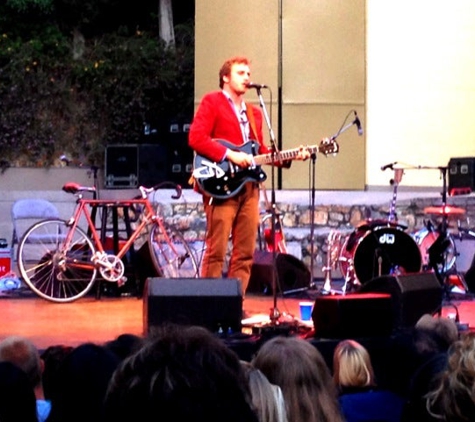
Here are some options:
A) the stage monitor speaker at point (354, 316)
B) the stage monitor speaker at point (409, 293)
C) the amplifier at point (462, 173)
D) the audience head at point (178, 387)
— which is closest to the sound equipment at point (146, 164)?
the amplifier at point (462, 173)

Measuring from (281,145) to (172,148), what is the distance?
7.42 ft

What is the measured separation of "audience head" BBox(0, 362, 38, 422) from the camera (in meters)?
3.03

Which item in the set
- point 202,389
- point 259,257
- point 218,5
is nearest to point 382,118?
point 218,5

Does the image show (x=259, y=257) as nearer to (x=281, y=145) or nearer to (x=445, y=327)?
(x=281, y=145)

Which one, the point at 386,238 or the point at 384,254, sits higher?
the point at 386,238

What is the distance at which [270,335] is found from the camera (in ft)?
20.8

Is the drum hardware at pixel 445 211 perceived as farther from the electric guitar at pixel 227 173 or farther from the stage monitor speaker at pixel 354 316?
the stage monitor speaker at pixel 354 316

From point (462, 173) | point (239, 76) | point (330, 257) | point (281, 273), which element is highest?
point (239, 76)

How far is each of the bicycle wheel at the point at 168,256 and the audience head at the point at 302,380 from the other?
6.10m

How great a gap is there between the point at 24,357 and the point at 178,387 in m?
1.98

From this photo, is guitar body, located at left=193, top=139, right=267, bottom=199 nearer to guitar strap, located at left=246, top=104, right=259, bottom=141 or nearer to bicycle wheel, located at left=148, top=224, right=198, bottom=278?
guitar strap, located at left=246, top=104, right=259, bottom=141

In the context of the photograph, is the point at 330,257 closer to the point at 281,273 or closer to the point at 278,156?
the point at 281,273

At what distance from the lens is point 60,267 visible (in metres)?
9.16

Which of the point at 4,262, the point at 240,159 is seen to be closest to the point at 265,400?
the point at 240,159
